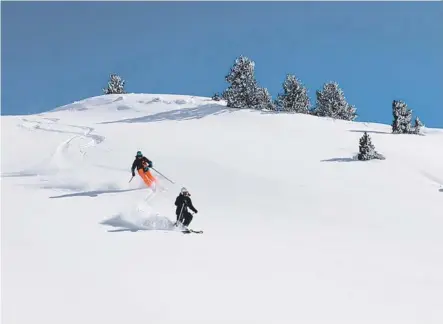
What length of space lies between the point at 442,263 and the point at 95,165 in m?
16.3

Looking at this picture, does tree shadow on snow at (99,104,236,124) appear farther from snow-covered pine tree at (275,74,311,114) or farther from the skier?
the skier

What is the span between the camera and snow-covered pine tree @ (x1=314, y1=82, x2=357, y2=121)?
192 feet

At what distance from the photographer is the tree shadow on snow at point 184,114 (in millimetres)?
42562

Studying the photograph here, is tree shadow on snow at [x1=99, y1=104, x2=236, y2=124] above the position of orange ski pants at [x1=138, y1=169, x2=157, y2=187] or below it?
above

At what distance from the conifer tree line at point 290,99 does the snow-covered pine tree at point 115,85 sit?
80.2 ft

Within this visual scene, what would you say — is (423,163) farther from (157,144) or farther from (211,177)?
(157,144)

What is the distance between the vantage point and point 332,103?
193ft

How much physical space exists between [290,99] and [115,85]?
3439cm

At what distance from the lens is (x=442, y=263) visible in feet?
30.3

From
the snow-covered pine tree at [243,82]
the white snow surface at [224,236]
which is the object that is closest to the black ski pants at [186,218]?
the white snow surface at [224,236]

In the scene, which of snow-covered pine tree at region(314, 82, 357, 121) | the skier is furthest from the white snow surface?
snow-covered pine tree at region(314, 82, 357, 121)

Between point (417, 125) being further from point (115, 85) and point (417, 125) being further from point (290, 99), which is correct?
point (115, 85)

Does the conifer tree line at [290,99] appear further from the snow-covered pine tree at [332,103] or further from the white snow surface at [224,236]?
the white snow surface at [224,236]

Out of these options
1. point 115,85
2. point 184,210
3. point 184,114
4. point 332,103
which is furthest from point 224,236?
point 115,85
